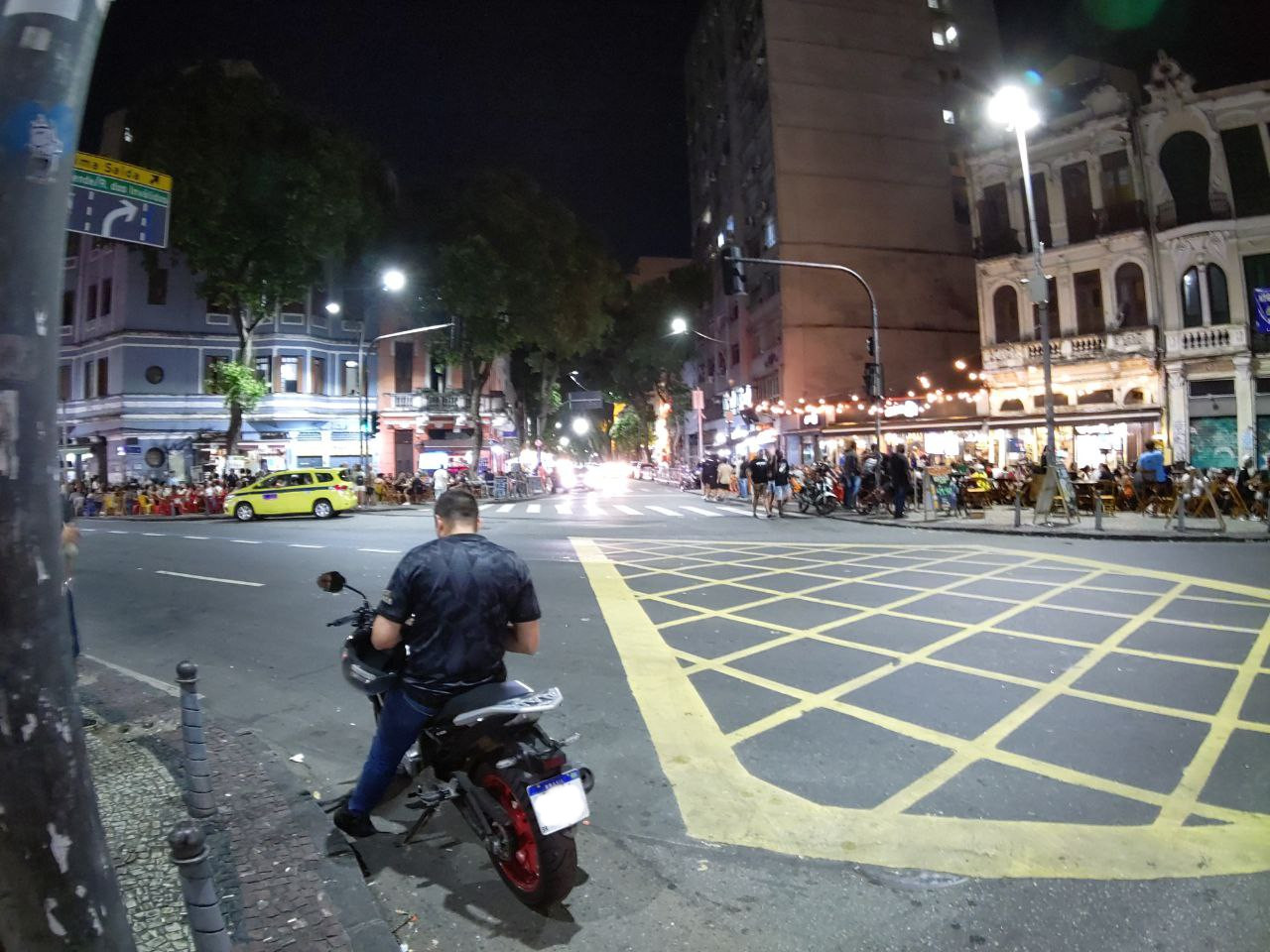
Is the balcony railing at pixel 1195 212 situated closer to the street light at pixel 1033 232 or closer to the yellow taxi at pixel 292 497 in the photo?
the street light at pixel 1033 232

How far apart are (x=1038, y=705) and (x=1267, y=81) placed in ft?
92.6

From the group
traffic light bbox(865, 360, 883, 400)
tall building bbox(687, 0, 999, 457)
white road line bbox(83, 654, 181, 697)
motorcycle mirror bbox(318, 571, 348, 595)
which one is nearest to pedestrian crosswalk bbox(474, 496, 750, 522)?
traffic light bbox(865, 360, 883, 400)

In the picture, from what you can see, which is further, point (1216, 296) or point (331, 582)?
point (1216, 296)

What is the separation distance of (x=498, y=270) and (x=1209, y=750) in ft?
103

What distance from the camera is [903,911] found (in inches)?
106

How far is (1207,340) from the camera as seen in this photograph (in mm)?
22312

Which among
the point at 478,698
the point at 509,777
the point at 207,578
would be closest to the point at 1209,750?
the point at 509,777

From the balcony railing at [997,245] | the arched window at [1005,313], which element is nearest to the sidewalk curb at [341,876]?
the arched window at [1005,313]

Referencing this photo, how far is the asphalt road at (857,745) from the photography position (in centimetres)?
270

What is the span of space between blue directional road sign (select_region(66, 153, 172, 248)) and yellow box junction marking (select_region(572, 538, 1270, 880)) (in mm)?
4548

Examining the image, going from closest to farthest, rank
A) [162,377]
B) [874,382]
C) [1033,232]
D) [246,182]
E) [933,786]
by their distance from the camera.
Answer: [933,786] < [1033,232] < [874,382] < [246,182] < [162,377]

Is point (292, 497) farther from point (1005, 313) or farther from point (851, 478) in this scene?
point (1005, 313)

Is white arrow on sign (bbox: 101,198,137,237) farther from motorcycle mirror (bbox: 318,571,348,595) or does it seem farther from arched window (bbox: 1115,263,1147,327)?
arched window (bbox: 1115,263,1147,327)

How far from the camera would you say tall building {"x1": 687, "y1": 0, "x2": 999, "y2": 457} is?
35.5m
